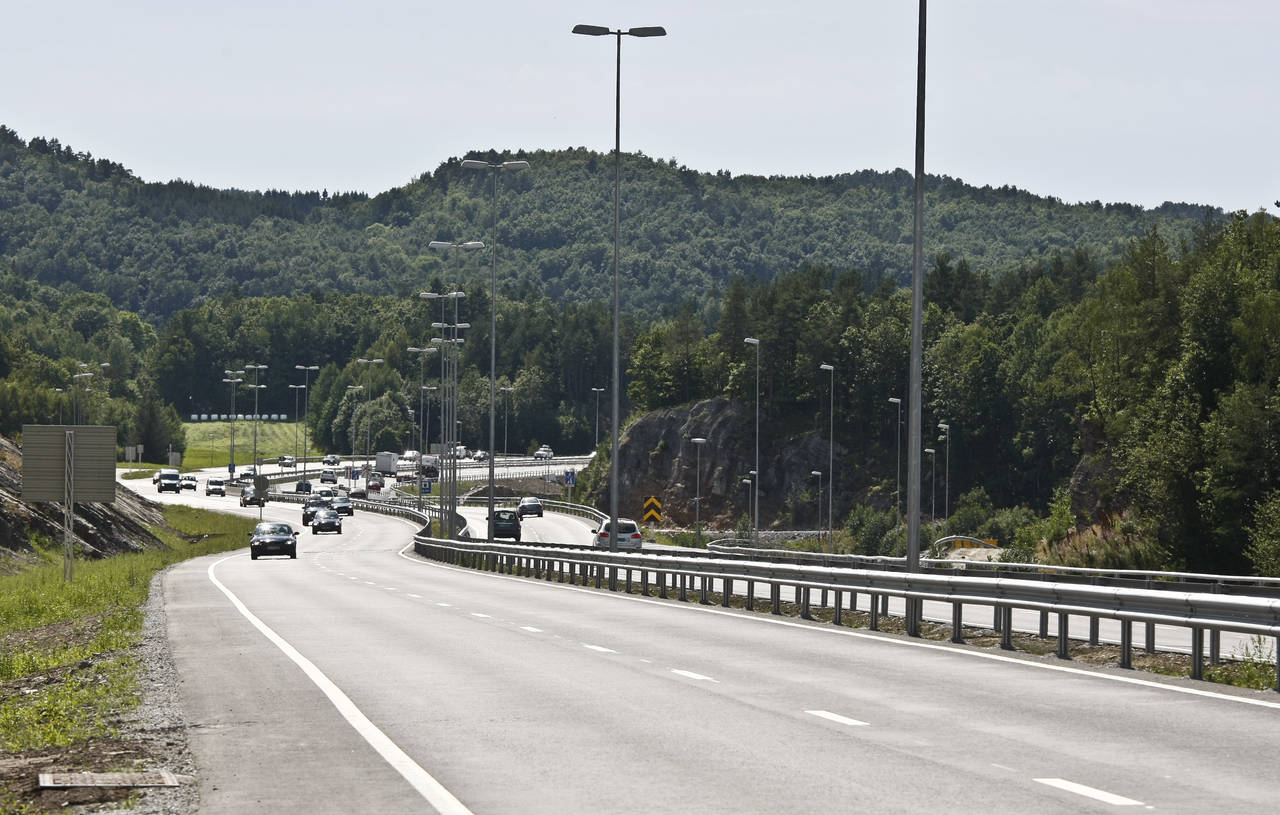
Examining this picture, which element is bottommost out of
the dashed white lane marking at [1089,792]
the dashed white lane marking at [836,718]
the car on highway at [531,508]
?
the car on highway at [531,508]

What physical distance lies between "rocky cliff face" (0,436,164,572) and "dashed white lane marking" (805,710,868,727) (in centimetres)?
4222

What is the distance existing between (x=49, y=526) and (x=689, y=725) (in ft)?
169

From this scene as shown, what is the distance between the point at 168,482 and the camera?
154 meters

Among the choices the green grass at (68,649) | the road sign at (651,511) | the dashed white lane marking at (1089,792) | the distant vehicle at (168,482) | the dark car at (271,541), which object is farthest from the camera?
the distant vehicle at (168,482)

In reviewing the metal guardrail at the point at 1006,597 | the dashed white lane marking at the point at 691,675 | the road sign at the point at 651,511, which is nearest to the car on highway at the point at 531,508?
the road sign at the point at 651,511

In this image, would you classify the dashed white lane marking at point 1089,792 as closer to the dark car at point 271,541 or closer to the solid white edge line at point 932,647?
the solid white edge line at point 932,647

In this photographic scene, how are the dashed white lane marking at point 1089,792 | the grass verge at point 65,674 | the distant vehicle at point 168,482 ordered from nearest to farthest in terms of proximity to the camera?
the dashed white lane marking at point 1089,792 → the grass verge at point 65,674 → the distant vehicle at point 168,482

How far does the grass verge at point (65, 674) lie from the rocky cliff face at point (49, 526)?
33.3 ft

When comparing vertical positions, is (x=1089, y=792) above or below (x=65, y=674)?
above

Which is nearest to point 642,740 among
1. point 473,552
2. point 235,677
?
point 235,677

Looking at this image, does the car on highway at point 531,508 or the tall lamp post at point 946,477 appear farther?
the car on highway at point 531,508

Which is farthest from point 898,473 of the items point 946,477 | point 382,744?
point 382,744

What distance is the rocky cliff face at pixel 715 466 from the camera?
154500mm

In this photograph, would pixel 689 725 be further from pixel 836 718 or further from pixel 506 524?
pixel 506 524
